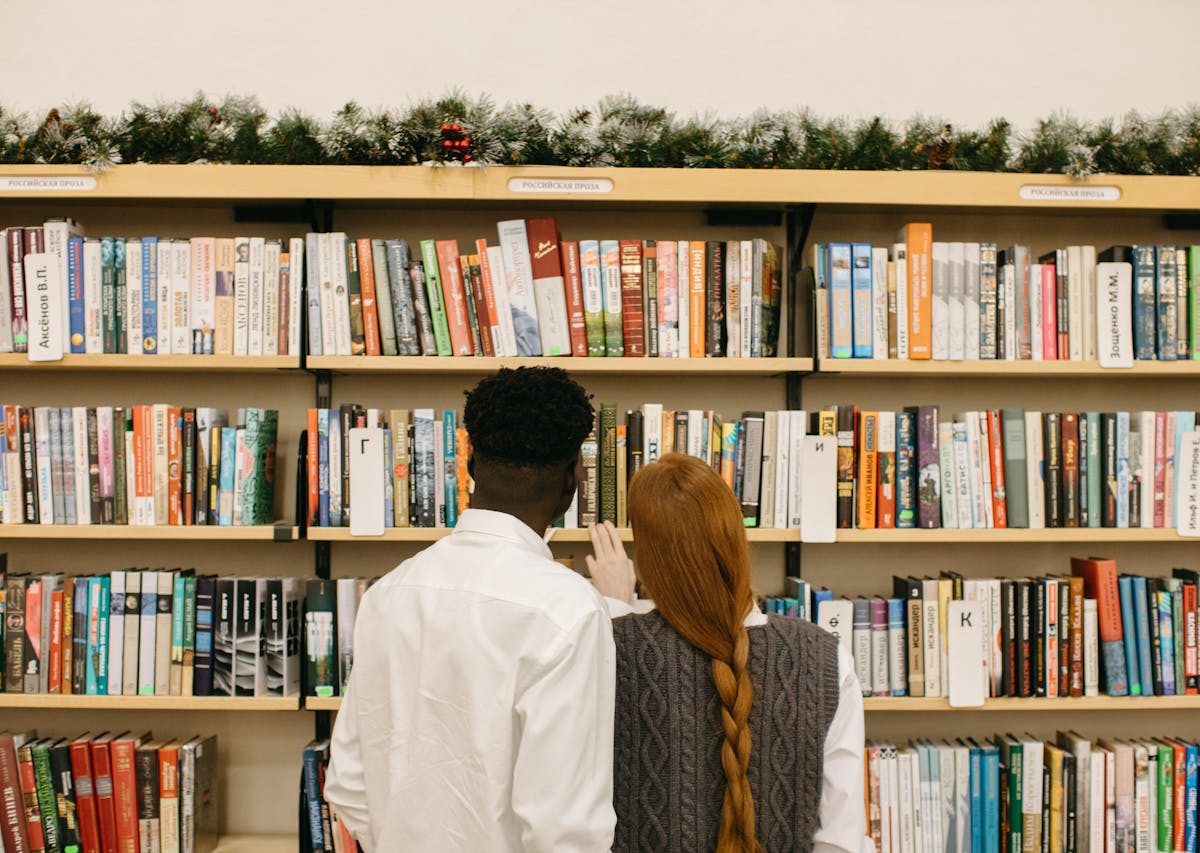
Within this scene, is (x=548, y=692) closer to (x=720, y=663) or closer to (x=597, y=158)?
(x=720, y=663)

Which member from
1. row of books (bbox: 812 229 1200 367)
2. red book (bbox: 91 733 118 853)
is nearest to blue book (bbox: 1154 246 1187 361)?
row of books (bbox: 812 229 1200 367)

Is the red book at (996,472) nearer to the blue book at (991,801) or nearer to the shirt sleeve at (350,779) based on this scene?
the blue book at (991,801)

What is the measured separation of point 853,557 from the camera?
2.18 meters

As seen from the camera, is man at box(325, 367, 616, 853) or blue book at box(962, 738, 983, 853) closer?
man at box(325, 367, 616, 853)

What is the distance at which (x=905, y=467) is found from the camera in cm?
193

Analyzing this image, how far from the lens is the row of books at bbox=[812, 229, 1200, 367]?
192 cm

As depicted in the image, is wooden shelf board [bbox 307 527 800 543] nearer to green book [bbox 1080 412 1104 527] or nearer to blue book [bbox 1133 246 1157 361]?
green book [bbox 1080 412 1104 527]

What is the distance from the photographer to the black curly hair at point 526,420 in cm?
108

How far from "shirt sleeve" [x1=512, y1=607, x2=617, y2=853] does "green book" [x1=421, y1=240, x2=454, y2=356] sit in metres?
1.07

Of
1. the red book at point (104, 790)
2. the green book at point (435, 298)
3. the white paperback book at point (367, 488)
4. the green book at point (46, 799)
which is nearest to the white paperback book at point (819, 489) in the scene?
the green book at point (435, 298)

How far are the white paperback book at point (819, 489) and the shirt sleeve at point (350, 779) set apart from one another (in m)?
1.10

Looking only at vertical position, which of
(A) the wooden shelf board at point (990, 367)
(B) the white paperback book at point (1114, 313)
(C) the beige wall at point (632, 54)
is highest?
(C) the beige wall at point (632, 54)

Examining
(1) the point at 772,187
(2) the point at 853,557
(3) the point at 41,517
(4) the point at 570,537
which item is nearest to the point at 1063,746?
(2) the point at 853,557

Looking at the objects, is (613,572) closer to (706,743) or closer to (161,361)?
(706,743)
